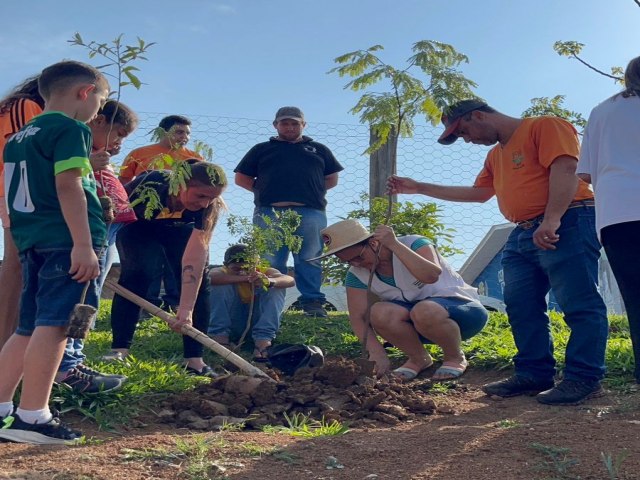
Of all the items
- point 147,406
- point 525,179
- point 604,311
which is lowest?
point 147,406

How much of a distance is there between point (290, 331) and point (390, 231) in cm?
157

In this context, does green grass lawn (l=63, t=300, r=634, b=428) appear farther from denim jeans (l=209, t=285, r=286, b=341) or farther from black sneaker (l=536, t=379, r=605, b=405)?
black sneaker (l=536, t=379, r=605, b=405)

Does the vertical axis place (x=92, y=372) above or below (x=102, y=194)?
below

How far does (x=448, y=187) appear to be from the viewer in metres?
4.77

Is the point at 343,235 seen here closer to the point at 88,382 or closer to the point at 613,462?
the point at 88,382

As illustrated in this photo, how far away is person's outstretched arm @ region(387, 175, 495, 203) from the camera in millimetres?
4688

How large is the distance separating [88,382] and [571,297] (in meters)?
2.40

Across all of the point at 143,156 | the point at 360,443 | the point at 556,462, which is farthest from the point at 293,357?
the point at 143,156

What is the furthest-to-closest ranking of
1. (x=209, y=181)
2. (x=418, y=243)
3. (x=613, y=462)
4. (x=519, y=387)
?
(x=418, y=243)
(x=209, y=181)
(x=519, y=387)
(x=613, y=462)

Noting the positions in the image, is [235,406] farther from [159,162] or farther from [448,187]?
[448,187]

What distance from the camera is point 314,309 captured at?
6410 mm

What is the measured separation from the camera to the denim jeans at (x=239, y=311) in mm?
5367

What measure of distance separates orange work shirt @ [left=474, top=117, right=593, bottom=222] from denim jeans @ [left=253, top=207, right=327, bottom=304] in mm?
2259

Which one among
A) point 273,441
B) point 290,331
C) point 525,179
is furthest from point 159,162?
point 290,331
